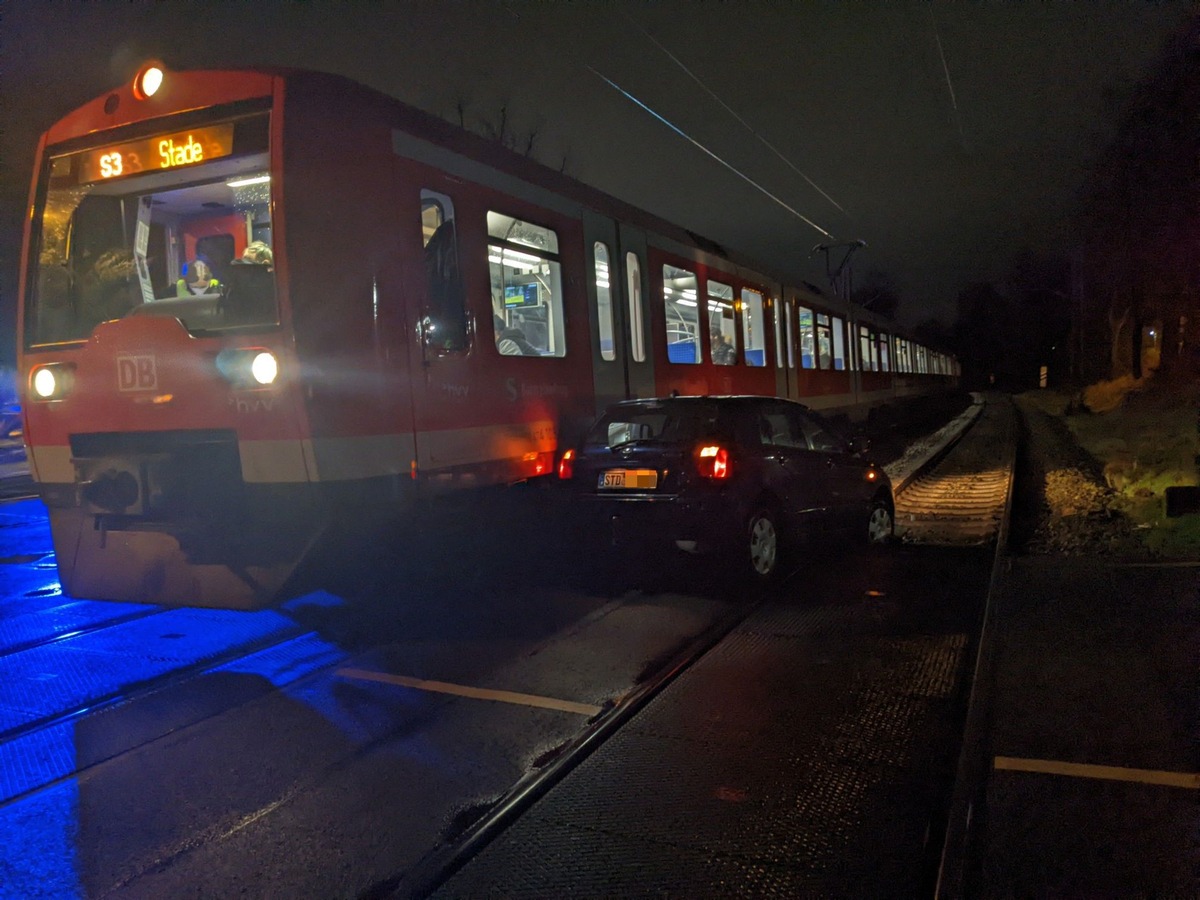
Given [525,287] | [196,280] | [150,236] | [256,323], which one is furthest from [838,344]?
[256,323]

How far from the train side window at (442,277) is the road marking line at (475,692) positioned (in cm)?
227

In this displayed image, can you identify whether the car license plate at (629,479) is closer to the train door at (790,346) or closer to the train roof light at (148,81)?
the train roof light at (148,81)

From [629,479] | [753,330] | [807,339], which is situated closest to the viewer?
[629,479]

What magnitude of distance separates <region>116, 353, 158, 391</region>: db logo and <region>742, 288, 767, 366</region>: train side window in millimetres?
8733

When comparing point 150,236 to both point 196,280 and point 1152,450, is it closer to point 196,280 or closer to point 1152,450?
point 196,280

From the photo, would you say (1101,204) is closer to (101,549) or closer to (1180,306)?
(1180,306)

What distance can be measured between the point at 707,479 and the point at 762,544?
809 mm

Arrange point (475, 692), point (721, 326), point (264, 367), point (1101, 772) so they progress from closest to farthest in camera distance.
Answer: point (1101, 772), point (475, 692), point (264, 367), point (721, 326)

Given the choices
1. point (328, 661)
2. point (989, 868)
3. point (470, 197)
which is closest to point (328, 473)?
point (328, 661)

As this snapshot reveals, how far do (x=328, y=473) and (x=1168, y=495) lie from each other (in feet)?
27.2

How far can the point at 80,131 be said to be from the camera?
6098 mm

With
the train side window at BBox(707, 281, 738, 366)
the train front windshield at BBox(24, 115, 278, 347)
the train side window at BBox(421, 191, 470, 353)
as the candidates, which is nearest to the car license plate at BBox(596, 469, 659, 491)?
the train side window at BBox(421, 191, 470, 353)

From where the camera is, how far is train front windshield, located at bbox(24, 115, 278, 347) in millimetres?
5688

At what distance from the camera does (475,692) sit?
4.95 meters
